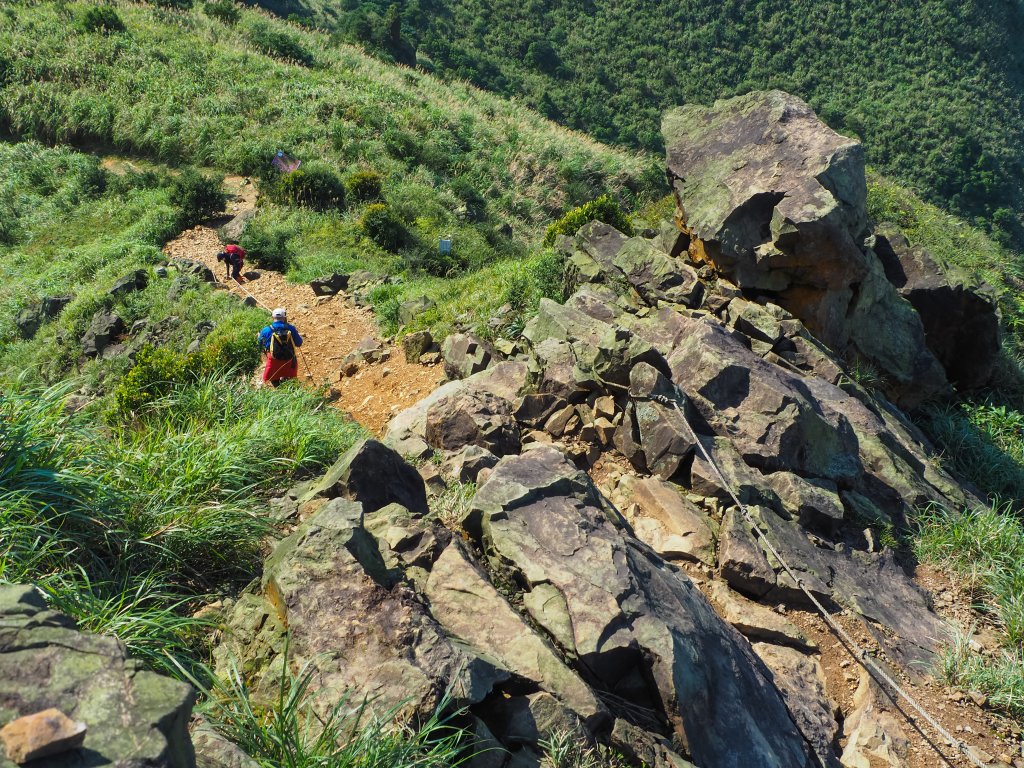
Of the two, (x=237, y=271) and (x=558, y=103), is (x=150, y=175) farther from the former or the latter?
(x=558, y=103)

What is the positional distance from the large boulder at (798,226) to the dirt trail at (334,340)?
474 centimetres

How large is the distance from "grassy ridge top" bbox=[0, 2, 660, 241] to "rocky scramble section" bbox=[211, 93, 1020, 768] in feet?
31.9

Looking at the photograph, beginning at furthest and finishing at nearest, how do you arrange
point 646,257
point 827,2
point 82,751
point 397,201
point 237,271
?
1. point 827,2
2. point 397,201
3. point 237,271
4. point 646,257
5. point 82,751

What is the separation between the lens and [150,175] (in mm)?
18922

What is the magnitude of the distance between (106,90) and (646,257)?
2139 cm

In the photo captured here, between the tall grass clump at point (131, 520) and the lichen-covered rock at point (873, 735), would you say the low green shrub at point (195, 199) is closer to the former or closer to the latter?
the tall grass clump at point (131, 520)

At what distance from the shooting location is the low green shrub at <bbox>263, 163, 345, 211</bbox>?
1775 centimetres

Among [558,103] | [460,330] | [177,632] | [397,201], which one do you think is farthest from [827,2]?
[177,632]

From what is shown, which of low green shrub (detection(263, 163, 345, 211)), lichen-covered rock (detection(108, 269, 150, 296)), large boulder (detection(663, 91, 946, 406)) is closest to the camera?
large boulder (detection(663, 91, 946, 406))

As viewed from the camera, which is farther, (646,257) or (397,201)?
(397,201)

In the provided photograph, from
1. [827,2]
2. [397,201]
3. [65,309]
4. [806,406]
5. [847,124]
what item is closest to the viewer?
[806,406]

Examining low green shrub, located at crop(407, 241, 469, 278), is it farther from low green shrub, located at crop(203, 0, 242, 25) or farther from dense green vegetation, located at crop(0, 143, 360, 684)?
low green shrub, located at crop(203, 0, 242, 25)

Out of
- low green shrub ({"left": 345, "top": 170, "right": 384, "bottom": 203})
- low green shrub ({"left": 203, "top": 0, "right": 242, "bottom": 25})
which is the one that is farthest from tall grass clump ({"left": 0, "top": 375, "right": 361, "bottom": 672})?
low green shrub ({"left": 203, "top": 0, "right": 242, "bottom": 25})

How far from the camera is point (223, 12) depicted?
28.3 meters
